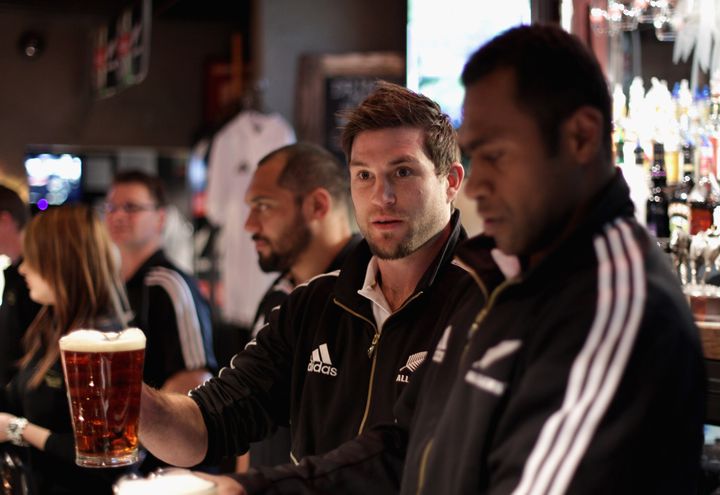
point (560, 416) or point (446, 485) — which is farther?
point (446, 485)

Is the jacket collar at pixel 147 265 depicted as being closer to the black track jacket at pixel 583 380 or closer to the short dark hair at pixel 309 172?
the short dark hair at pixel 309 172

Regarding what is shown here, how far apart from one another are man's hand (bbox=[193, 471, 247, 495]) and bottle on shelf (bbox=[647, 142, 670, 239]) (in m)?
2.01

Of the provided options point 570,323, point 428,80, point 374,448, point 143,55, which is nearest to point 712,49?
point 428,80

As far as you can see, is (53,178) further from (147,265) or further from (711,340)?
(711,340)

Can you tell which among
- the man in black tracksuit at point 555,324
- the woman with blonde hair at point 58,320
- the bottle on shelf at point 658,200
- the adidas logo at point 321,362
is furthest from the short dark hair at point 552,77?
the woman with blonde hair at point 58,320

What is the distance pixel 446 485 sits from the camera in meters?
1.39

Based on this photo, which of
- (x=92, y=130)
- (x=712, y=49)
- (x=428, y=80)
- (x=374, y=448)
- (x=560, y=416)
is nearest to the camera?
(x=560, y=416)

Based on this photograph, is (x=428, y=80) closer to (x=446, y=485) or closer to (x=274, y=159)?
(x=274, y=159)

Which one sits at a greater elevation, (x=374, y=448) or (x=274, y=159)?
(x=274, y=159)

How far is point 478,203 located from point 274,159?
2262 millimetres

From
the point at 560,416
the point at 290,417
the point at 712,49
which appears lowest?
the point at 290,417

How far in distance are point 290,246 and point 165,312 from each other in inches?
31.7

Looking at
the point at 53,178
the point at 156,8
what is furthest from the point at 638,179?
the point at 53,178

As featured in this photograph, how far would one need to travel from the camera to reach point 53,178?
9.81 m
